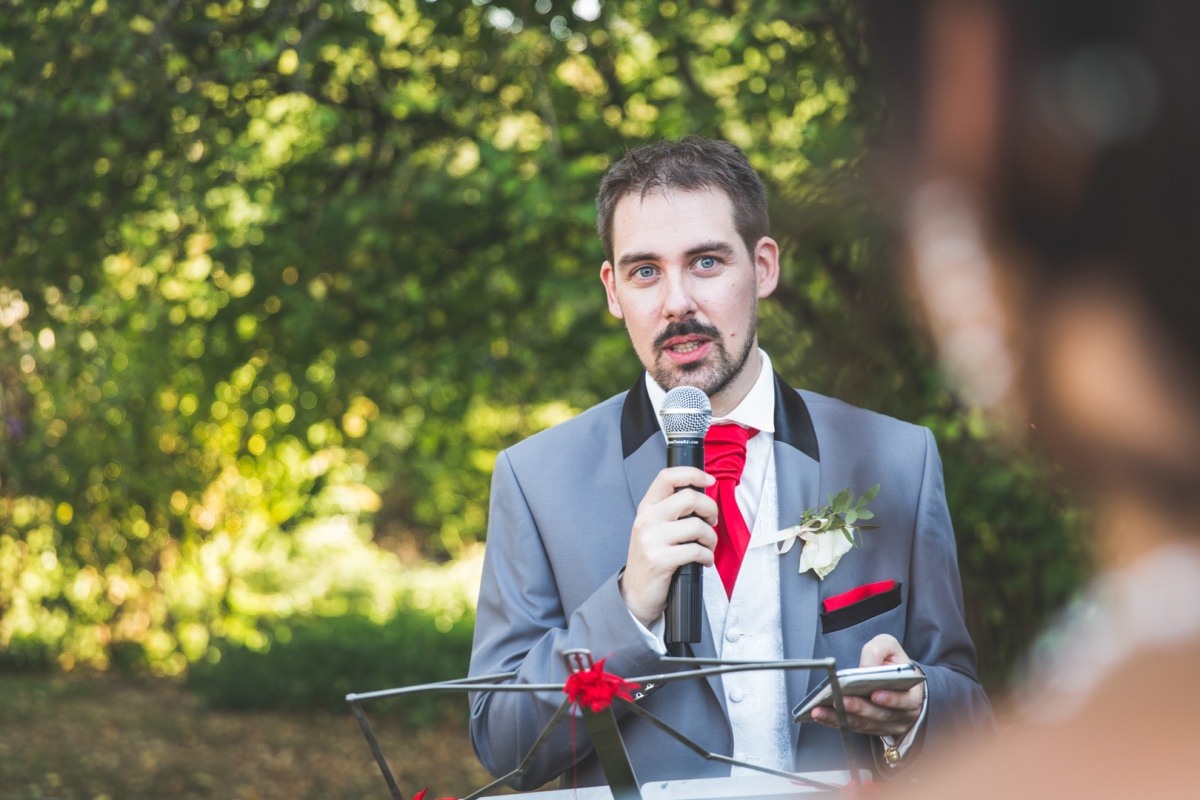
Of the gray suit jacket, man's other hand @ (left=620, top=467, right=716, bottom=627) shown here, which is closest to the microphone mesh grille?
man's other hand @ (left=620, top=467, right=716, bottom=627)

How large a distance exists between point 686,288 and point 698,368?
0.17 meters

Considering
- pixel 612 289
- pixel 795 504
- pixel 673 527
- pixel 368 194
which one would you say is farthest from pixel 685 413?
pixel 368 194

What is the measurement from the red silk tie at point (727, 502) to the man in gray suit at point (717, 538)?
19mm

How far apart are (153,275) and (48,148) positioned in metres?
1.16

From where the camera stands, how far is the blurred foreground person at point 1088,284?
1.72ft

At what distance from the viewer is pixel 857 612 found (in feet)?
8.03

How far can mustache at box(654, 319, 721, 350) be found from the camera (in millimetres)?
2543

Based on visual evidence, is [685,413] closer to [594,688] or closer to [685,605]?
[685,605]

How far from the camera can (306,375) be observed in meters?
6.82

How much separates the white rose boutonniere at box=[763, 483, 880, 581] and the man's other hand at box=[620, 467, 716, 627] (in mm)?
460

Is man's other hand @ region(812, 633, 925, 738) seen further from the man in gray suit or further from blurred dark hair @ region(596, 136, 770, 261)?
blurred dark hair @ region(596, 136, 770, 261)

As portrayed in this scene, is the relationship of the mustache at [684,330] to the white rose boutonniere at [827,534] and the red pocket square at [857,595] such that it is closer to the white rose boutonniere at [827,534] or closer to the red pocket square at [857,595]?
the white rose boutonniere at [827,534]

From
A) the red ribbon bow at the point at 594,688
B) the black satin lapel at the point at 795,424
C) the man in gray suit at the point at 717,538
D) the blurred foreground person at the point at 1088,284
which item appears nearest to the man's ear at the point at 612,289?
the man in gray suit at the point at 717,538

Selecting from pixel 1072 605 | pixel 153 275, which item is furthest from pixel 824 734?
pixel 153 275
